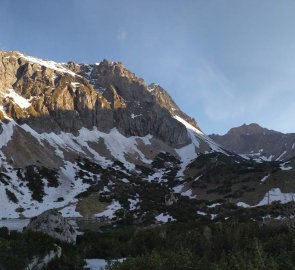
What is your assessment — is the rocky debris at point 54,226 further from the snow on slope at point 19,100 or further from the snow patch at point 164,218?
the snow on slope at point 19,100

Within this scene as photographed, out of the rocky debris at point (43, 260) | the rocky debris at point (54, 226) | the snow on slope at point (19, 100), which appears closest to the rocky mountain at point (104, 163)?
the snow on slope at point (19, 100)

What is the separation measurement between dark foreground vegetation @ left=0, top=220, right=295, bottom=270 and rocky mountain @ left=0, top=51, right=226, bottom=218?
44.8 metres

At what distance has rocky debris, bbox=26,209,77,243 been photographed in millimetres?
31750

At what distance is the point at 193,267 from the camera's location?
1491 centimetres

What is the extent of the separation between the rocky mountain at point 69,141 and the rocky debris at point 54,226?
39.4m

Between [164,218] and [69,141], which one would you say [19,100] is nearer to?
[69,141]

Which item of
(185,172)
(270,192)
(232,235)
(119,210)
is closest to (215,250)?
(232,235)

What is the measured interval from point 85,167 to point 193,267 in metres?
98.8

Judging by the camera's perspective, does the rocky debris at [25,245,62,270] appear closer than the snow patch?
Yes

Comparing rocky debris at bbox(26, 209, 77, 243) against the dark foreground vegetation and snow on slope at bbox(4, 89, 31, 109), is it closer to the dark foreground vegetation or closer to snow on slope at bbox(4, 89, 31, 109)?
the dark foreground vegetation

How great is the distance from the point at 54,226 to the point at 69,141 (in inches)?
4049

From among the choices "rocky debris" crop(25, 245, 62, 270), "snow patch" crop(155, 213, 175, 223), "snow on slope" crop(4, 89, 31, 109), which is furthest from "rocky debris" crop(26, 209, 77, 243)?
"snow on slope" crop(4, 89, 31, 109)

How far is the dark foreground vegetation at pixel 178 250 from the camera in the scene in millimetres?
15016

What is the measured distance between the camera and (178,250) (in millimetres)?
18875
